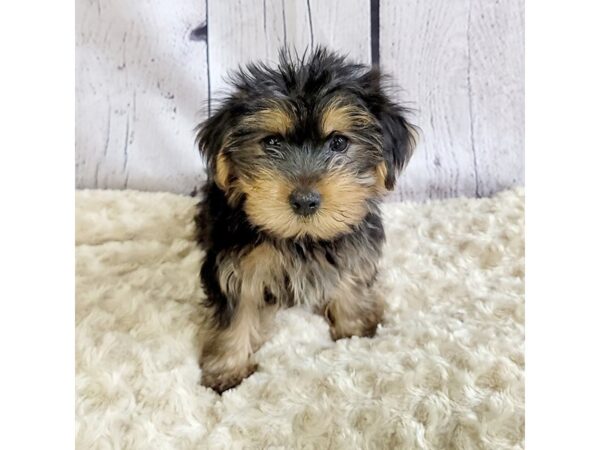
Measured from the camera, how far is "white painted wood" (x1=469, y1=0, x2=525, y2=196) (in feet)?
8.13

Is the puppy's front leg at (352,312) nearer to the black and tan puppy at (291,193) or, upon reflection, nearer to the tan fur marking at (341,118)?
the black and tan puppy at (291,193)

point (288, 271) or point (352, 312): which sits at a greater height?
point (288, 271)

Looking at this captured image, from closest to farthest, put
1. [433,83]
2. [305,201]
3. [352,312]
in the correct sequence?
1. [305,201]
2. [352,312]
3. [433,83]

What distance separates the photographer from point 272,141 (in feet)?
5.91

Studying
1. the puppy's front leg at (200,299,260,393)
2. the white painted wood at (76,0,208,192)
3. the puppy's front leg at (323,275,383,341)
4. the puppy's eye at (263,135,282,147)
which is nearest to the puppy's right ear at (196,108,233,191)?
the puppy's eye at (263,135,282,147)

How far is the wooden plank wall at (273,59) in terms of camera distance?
2.42 m

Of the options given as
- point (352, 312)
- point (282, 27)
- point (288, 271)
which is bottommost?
point (352, 312)

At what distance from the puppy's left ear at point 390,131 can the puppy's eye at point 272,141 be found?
1.06 ft

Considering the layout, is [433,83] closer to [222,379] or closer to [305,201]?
[305,201]

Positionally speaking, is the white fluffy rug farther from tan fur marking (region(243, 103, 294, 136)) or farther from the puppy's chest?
tan fur marking (region(243, 103, 294, 136))

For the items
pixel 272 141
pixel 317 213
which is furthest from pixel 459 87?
pixel 317 213

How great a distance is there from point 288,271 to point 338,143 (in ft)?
1.56

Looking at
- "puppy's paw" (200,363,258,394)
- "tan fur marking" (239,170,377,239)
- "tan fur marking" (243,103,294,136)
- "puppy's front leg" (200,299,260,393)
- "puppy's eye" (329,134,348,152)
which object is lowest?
"puppy's paw" (200,363,258,394)

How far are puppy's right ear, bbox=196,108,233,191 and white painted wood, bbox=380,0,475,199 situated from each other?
39.3 inches
